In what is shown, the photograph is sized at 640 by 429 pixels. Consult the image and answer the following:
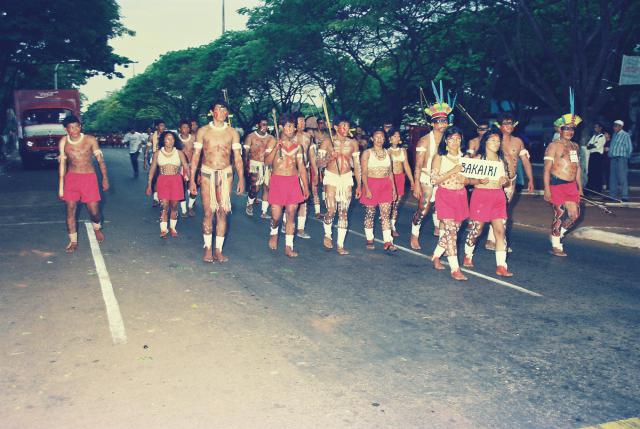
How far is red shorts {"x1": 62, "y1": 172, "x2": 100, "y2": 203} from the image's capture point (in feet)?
31.1

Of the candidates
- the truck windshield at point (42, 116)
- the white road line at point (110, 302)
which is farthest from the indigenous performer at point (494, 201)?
the truck windshield at point (42, 116)

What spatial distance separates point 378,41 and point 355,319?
24405 millimetres

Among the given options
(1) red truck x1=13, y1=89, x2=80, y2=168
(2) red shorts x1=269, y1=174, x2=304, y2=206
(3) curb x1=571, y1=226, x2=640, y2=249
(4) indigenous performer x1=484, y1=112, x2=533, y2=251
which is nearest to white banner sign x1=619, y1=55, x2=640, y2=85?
(3) curb x1=571, y1=226, x2=640, y2=249

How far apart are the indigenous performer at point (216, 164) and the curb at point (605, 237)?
6155 millimetres

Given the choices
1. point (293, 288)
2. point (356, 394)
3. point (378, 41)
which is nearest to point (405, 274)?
point (293, 288)

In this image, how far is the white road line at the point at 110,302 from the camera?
526cm

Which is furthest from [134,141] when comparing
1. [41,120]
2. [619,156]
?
[619,156]

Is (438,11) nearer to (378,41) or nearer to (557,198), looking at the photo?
(378,41)

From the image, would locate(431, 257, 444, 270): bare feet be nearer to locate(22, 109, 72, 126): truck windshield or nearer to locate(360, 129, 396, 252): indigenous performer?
locate(360, 129, 396, 252): indigenous performer

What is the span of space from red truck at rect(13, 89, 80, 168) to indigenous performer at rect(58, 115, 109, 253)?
2157cm

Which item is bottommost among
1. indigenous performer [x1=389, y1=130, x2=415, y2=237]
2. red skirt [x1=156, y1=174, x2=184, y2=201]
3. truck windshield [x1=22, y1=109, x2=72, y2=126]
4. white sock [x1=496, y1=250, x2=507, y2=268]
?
white sock [x1=496, y1=250, x2=507, y2=268]

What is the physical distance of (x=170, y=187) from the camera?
1070 centimetres

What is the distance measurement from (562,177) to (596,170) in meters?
10.0

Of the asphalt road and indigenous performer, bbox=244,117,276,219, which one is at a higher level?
indigenous performer, bbox=244,117,276,219
